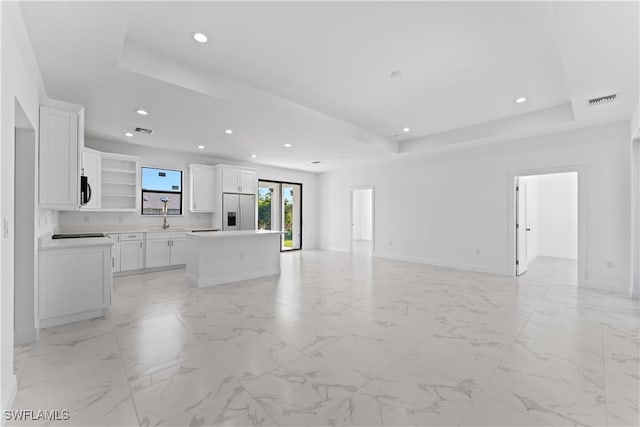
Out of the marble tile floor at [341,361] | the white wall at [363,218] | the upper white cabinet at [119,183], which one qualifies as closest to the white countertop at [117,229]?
the upper white cabinet at [119,183]

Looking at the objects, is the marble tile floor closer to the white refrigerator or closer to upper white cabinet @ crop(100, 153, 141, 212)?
upper white cabinet @ crop(100, 153, 141, 212)

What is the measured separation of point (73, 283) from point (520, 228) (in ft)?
23.4

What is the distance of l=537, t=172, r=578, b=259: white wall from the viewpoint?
24.9 feet

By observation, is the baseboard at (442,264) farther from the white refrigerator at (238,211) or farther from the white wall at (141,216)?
the white wall at (141,216)

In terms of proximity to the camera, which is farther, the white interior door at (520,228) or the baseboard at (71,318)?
the white interior door at (520,228)

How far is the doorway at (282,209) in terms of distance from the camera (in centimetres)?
891

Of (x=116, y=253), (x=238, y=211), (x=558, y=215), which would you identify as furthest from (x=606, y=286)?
(x=116, y=253)

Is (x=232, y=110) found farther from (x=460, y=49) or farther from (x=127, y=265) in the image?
(x=127, y=265)

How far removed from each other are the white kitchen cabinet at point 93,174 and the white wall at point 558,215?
10951mm

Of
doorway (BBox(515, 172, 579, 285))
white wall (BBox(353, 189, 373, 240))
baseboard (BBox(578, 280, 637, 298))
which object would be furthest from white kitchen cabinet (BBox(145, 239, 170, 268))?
white wall (BBox(353, 189, 373, 240))

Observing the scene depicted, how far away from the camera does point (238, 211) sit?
688 centimetres

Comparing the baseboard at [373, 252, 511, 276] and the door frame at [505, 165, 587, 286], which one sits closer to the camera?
the door frame at [505, 165, 587, 286]

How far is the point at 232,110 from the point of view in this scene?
3.74m
